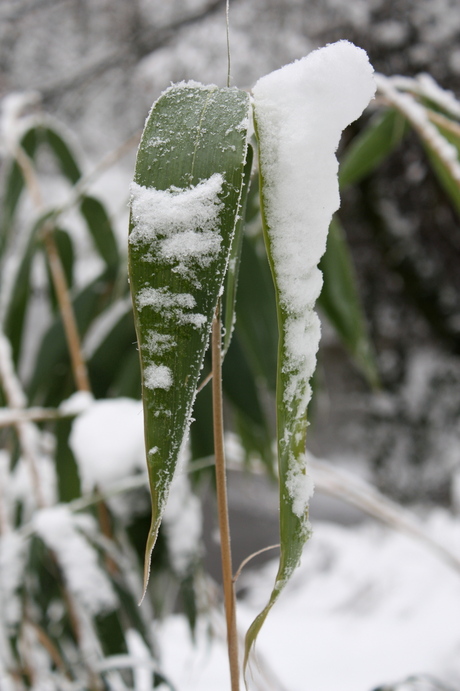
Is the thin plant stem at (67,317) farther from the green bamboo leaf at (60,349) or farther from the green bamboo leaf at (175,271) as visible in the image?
the green bamboo leaf at (175,271)

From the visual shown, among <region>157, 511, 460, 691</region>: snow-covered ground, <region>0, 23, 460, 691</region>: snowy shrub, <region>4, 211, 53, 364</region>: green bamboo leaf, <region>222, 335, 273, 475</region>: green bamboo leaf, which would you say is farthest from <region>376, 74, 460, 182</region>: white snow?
<region>157, 511, 460, 691</region>: snow-covered ground

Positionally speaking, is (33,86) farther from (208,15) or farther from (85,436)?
(85,436)

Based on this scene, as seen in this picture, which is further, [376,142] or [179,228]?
[376,142]

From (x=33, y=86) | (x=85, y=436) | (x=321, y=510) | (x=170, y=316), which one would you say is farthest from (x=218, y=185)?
(x=321, y=510)

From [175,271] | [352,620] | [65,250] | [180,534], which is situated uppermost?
[65,250]

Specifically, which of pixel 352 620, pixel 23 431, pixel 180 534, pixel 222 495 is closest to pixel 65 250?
pixel 23 431

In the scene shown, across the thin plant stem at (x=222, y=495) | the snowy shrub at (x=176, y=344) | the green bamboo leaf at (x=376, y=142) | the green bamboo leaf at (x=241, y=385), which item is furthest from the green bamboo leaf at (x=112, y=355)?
the thin plant stem at (x=222, y=495)

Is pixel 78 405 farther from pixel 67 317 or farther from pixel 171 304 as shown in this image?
pixel 171 304
